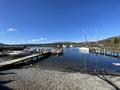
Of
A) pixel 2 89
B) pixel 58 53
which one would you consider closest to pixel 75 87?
pixel 2 89

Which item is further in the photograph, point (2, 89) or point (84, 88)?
point (84, 88)

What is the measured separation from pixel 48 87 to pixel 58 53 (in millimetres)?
40376

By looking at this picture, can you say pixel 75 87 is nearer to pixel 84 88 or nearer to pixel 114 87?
pixel 84 88

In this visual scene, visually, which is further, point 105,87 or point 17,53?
point 17,53

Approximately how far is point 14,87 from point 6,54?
35.8m

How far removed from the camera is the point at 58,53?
4984 centimetres

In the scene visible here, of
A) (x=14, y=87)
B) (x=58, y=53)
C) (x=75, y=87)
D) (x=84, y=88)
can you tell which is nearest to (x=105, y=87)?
(x=84, y=88)

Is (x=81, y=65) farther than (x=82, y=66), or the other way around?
(x=81, y=65)

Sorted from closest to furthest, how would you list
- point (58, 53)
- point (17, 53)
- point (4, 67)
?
point (4, 67) → point (17, 53) → point (58, 53)

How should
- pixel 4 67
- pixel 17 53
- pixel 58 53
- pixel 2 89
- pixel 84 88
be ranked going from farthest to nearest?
pixel 58 53 → pixel 17 53 → pixel 4 67 → pixel 84 88 → pixel 2 89

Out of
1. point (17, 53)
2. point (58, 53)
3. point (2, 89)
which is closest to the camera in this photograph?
point (2, 89)

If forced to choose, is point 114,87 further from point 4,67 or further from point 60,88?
point 4,67

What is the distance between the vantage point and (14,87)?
9250mm

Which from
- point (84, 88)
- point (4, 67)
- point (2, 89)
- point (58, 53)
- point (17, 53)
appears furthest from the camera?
point (58, 53)
